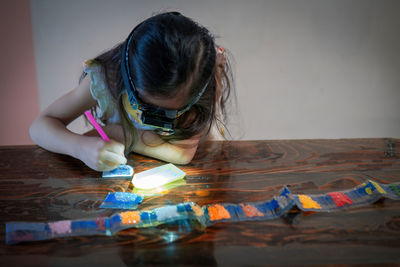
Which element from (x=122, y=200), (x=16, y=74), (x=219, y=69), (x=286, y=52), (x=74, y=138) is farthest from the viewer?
(x=286, y=52)

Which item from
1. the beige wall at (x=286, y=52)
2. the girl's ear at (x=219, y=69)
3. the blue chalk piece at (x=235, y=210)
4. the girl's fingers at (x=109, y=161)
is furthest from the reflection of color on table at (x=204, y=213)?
the beige wall at (x=286, y=52)

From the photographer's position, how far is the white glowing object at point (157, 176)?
0.81 metres

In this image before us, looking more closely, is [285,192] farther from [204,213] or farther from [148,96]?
[148,96]

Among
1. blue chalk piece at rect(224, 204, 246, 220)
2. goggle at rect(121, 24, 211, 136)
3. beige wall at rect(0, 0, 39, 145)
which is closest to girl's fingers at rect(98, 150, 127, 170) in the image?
goggle at rect(121, 24, 211, 136)

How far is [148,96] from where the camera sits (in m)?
0.84

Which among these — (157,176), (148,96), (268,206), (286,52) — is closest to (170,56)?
(148,96)

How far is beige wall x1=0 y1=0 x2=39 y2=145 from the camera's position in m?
1.96

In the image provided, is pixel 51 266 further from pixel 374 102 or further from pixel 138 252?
pixel 374 102

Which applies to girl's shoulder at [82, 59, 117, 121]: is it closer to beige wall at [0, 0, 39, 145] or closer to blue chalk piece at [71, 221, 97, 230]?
blue chalk piece at [71, 221, 97, 230]

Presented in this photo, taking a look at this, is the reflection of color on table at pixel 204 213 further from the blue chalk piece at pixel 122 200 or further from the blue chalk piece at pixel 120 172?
the blue chalk piece at pixel 120 172

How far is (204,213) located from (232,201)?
0.30 ft

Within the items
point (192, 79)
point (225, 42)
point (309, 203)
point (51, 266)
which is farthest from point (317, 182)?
point (225, 42)

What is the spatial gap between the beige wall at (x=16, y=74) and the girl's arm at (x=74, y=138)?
114 cm

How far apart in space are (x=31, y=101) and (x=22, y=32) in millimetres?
490
